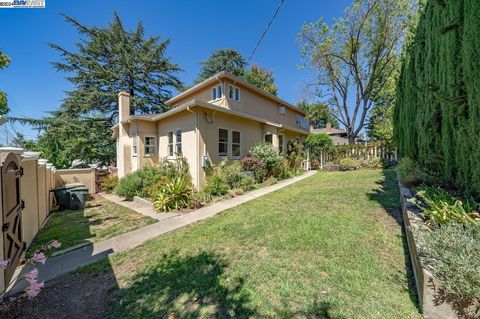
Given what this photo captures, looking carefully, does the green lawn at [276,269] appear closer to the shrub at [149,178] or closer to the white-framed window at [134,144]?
the shrub at [149,178]

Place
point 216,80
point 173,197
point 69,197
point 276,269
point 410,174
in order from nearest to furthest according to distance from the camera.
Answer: point 276,269 < point 410,174 < point 173,197 < point 69,197 < point 216,80

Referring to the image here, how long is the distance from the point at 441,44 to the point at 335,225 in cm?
432

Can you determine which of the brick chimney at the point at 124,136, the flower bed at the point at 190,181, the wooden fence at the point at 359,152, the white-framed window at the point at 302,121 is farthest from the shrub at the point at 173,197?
the white-framed window at the point at 302,121

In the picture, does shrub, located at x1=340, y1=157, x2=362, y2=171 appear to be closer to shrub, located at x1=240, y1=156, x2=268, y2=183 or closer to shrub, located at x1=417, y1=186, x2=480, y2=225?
shrub, located at x1=240, y1=156, x2=268, y2=183

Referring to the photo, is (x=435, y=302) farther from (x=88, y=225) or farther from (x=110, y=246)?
(x=88, y=225)

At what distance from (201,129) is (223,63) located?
917 inches

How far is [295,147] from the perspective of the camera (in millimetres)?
16953

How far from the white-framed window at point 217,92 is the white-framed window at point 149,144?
4577 mm

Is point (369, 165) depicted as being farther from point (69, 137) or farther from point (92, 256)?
point (69, 137)

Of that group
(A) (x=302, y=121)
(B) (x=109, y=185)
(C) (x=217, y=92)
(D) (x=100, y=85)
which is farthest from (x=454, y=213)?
(D) (x=100, y=85)

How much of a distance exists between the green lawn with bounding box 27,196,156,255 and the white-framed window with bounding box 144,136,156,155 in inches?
176

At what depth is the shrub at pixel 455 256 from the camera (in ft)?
6.25

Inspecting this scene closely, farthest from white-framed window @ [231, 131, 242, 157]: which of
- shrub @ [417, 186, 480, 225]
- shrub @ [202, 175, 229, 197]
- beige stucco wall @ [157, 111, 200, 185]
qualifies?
shrub @ [417, 186, 480, 225]

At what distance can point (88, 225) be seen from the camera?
6309 mm
